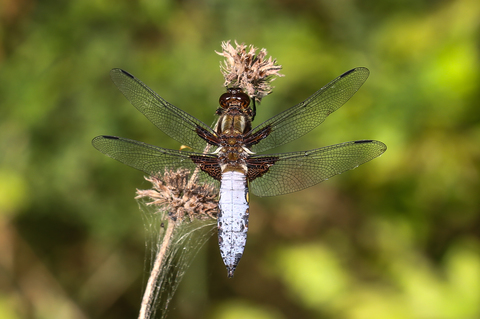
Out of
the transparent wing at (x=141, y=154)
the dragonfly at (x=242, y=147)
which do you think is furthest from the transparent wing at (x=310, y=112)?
the transparent wing at (x=141, y=154)

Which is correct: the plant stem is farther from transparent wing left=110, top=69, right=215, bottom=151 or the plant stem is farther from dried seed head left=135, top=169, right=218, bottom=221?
transparent wing left=110, top=69, right=215, bottom=151

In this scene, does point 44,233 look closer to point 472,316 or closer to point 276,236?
point 276,236

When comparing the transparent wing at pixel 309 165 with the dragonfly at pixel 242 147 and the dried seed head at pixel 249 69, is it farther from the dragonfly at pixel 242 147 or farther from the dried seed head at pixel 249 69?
the dried seed head at pixel 249 69

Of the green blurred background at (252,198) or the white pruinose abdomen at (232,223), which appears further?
the green blurred background at (252,198)

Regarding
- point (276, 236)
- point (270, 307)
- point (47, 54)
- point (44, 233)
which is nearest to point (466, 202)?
point (276, 236)

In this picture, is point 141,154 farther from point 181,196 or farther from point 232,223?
point 232,223

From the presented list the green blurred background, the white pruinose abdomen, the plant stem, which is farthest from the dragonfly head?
the green blurred background

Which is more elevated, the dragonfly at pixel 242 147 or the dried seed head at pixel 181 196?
the dragonfly at pixel 242 147
